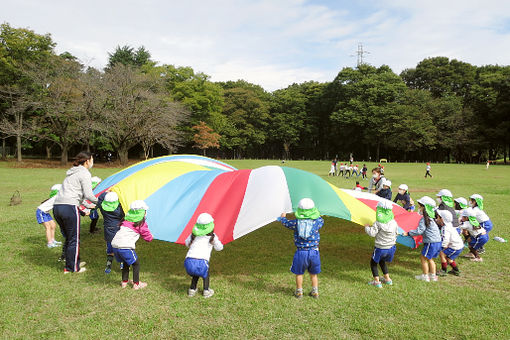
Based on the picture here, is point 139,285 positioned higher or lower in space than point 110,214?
lower

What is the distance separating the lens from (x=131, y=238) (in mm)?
5664

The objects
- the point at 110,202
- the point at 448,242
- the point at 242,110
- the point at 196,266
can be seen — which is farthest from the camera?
the point at 242,110

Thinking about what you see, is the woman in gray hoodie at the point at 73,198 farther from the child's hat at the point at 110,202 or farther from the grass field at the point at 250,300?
the grass field at the point at 250,300

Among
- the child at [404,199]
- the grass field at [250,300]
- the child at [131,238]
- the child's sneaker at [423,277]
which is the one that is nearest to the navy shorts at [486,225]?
the grass field at [250,300]

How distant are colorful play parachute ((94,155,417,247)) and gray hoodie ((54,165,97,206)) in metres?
0.69

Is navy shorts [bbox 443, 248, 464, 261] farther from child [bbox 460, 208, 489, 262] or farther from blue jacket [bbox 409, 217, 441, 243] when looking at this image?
child [bbox 460, 208, 489, 262]

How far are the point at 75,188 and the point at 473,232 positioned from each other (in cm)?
835

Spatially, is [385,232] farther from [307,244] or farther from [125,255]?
[125,255]

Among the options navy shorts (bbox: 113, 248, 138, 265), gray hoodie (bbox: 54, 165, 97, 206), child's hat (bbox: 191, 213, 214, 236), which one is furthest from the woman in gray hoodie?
child's hat (bbox: 191, 213, 214, 236)

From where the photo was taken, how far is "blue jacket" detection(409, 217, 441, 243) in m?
6.11

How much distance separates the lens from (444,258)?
6609mm

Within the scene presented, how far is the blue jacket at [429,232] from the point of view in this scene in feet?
20.0

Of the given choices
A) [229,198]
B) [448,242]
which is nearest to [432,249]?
[448,242]

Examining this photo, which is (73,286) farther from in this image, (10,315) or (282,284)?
(282,284)
